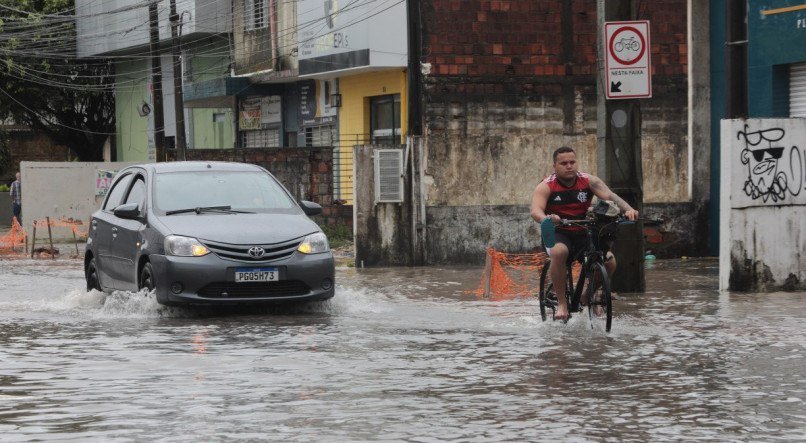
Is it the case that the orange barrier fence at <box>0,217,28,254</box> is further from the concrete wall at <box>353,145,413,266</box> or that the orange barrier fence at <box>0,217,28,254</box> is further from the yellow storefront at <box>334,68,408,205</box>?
the concrete wall at <box>353,145,413,266</box>

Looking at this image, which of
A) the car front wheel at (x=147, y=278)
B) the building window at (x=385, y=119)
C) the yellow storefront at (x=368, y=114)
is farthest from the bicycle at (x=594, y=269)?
the building window at (x=385, y=119)

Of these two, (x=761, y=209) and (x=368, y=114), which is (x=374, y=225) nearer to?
(x=761, y=209)

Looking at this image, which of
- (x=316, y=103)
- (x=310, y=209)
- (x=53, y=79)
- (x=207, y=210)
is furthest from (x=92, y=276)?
(x=53, y=79)

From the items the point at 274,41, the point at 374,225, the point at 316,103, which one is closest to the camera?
the point at 374,225

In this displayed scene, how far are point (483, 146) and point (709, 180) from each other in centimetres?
382

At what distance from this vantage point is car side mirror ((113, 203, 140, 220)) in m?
14.6

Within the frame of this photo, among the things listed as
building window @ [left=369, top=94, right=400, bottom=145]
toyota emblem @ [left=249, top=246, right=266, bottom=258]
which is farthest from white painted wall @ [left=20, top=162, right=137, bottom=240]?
toyota emblem @ [left=249, top=246, right=266, bottom=258]

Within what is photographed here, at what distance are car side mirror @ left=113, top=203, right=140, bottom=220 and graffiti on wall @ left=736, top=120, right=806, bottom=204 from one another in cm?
685

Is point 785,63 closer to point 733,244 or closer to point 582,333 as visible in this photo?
point 733,244

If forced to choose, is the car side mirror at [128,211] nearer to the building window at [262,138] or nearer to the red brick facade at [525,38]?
the red brick facade at [525,38]

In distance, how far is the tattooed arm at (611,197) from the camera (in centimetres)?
1239

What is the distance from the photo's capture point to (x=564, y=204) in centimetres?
1273

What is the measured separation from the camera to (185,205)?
14.8m

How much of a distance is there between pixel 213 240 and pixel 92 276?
3274 millimetres
